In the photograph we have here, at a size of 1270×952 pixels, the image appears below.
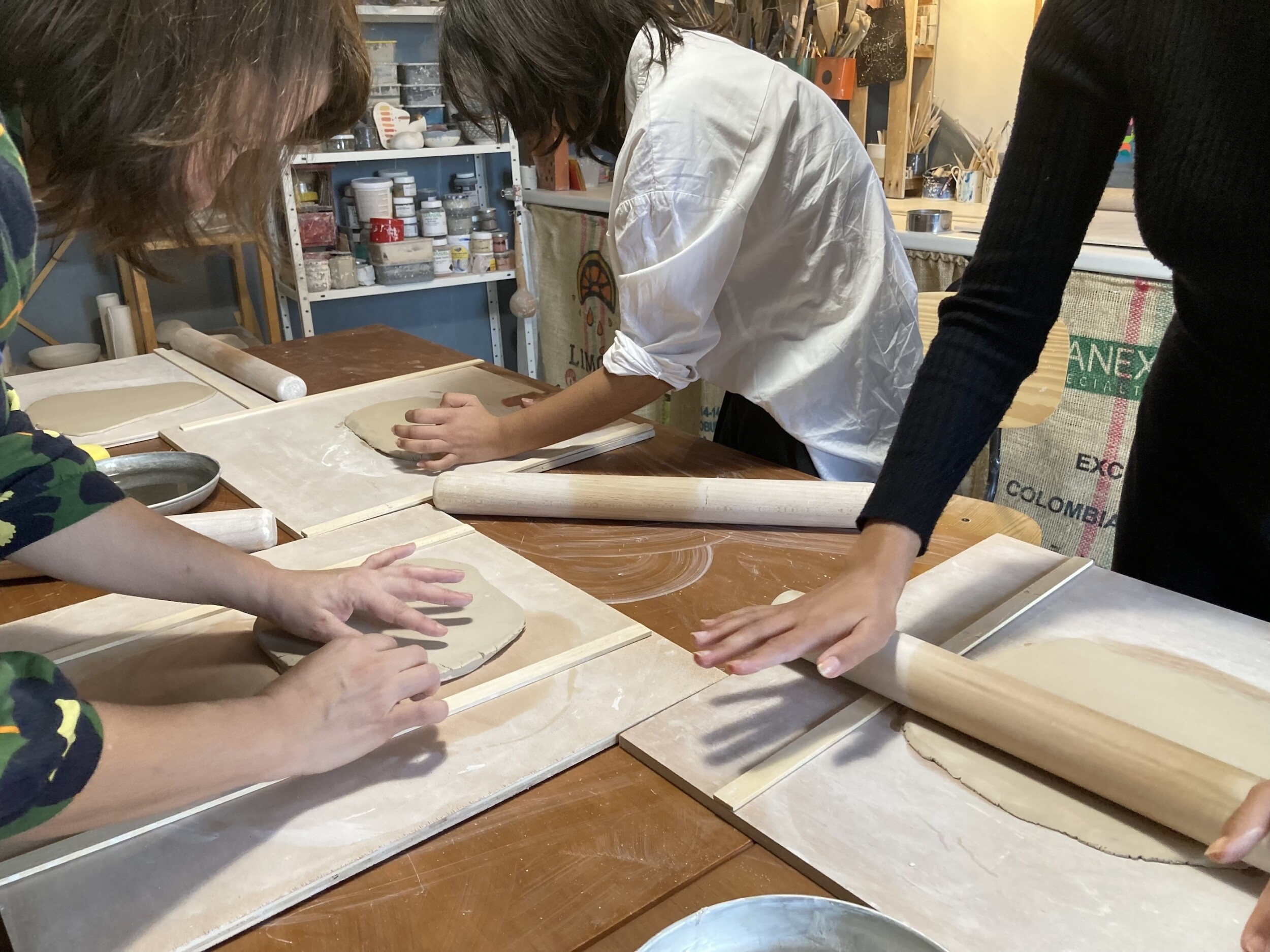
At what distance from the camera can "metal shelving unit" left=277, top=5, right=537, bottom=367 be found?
2918 mm

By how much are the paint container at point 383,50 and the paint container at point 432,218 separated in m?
0.47

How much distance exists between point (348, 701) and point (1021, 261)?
29.1 inches

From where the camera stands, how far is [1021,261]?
0.88 metres

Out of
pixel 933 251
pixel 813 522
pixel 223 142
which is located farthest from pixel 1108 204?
pixel 223 142

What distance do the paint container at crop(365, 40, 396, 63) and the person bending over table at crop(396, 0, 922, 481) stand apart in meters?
1.93

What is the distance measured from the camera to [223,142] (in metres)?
0.75

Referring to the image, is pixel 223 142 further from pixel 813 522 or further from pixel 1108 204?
pixel 1108 204

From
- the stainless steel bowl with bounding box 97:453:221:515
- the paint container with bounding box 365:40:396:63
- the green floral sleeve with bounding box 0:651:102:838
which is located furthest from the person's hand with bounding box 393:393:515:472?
the paint container with bounding box 365:40:396:63

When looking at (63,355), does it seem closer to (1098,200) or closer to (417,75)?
(417,75)

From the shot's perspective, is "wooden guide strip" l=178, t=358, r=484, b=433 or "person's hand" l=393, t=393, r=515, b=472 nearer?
"person's hand" l=393, t=393, r=515, b=472

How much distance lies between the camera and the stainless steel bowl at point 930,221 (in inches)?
92.7

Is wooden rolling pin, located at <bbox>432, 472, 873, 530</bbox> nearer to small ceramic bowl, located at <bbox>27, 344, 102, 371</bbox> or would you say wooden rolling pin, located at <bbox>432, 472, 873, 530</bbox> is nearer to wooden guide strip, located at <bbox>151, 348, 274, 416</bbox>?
wooden guide strip, located at <bbox>151, 348, 274, 416</bbox>

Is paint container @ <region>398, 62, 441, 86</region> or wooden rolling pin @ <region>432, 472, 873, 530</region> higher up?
paint container @ <region>398, 62, 441, 86</region>

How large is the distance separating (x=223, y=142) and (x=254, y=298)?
2.73 metres
